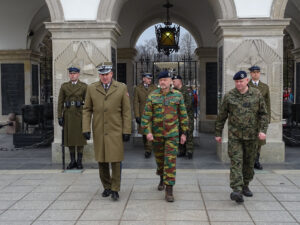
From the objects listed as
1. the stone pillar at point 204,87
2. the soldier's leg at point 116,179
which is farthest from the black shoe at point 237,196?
the stone pillar at point 204,87

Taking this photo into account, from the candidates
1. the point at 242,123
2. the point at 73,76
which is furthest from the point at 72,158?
the point at 242,123

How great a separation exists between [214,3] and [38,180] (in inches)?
190

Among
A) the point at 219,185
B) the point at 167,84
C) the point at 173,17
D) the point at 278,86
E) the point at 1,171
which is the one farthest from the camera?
the point at 173,17

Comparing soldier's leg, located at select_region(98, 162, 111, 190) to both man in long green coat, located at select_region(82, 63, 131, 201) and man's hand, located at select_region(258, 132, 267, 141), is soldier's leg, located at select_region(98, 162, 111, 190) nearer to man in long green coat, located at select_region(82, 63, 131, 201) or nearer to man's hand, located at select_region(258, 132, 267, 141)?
man in long green coat, located at select_region(82, 63, 131, 201)

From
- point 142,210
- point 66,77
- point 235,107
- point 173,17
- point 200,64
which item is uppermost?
point 173,17

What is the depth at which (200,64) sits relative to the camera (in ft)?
42.3

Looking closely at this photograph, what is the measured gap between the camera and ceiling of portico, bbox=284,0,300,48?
11.4 m

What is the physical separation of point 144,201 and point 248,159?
1.48 metres

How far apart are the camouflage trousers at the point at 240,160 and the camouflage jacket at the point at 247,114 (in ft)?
0.35

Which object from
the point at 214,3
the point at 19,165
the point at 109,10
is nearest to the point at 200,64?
the point at 214,3

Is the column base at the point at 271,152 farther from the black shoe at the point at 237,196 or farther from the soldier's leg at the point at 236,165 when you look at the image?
the black shoe at the point at 237,196

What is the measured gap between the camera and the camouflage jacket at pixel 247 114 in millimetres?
4980

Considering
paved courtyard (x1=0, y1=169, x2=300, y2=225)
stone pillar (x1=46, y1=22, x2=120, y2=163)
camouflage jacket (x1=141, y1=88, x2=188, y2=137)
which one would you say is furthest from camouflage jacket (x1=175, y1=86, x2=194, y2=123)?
camouflage jacket (x1=141, y1=88, x2=188, y2=137)

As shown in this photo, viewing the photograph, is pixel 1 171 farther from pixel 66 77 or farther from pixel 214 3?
pixel 214 3
